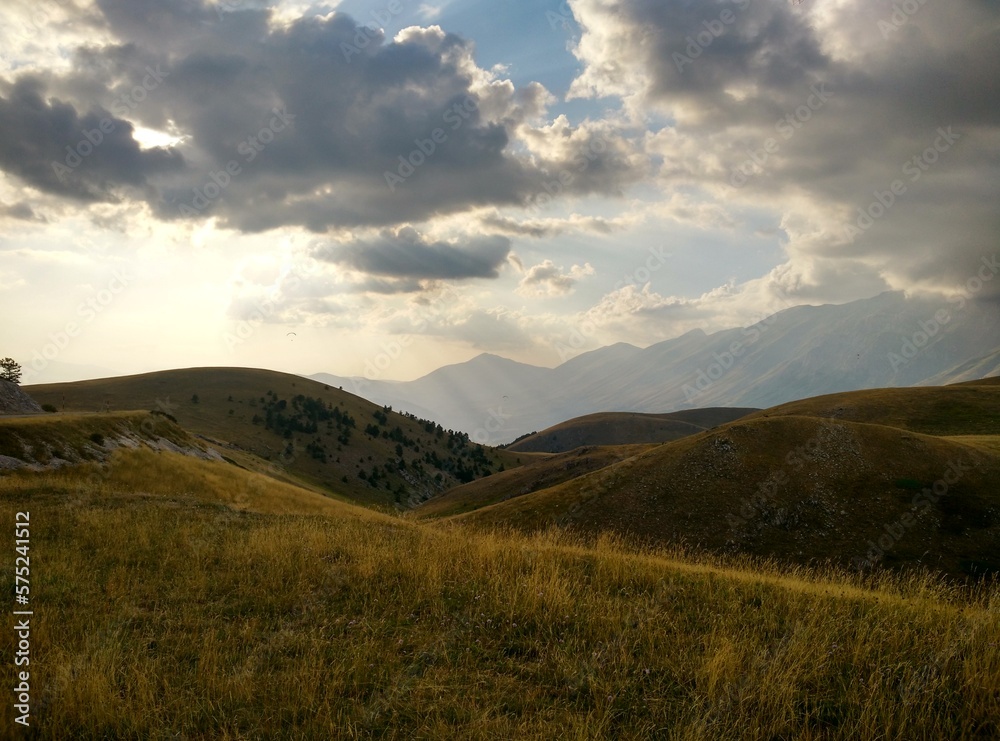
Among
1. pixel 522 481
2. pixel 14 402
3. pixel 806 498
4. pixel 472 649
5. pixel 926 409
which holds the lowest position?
pixel 522 481

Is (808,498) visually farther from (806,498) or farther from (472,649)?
(472,649)

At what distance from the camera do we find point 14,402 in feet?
157

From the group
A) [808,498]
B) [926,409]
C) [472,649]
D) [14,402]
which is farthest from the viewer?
[926,409]

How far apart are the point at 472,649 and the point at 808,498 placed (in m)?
38.9

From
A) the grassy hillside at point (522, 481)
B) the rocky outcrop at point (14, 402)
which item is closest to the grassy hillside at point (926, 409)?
the grassy hillside at point (522, 481)

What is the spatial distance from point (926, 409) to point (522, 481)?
5719 cm

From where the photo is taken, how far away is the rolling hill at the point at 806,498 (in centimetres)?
3325

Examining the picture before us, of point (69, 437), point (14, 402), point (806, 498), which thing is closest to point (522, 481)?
point (806, 498)

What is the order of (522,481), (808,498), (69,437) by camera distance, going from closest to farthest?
1. (69,437)
2. (808,498)
3. (522,481)

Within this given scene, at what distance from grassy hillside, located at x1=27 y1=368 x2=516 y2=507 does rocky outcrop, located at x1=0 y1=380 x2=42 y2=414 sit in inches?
1974

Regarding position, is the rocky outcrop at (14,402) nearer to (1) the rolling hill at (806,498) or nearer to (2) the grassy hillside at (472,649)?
(1) the rolling hill at (806,498)

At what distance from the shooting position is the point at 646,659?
6977 millimetres

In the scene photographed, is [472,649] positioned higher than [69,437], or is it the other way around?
[69,437]

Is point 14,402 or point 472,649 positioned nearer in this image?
point 472,649
